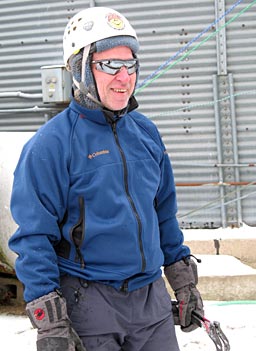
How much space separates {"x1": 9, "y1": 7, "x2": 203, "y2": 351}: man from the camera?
226cm

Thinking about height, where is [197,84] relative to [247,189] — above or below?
above

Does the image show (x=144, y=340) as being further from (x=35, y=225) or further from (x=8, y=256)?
(x=8, y=256)

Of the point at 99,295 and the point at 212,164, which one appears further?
the point at 212,164

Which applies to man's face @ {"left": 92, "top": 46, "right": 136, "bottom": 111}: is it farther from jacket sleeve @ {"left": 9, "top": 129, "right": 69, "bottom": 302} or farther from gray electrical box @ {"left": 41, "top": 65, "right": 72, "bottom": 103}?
gray electrical box @ {"left": 41, "top": 65, "right": 72, "bottom": 103}

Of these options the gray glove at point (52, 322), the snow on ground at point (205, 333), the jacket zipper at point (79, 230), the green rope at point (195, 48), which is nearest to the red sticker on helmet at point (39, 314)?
the gray glove at point (52, 322)

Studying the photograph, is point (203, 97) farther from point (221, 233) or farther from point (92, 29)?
point (92, 29)

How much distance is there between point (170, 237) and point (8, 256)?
2.50 m

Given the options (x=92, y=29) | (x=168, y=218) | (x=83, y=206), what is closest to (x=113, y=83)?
(x=92, y=29)

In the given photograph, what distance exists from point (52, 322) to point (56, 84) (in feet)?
18.5

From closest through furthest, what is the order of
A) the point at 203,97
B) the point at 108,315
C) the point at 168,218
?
the point at 108,315, the point at 168,218, the point at 203,97

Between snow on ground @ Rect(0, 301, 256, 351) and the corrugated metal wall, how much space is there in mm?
2165

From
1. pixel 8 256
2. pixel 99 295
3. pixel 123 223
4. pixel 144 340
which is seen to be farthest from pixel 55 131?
pixel 8 256

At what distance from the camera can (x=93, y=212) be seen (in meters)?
2.33

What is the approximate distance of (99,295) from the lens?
7.81 feet
